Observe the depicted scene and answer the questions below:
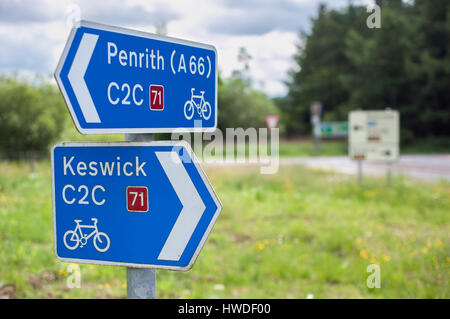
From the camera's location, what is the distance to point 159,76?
183 cm

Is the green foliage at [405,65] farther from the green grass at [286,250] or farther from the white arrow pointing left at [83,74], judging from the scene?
the white arrow pointing left at [83,74]

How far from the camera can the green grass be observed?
176 inches

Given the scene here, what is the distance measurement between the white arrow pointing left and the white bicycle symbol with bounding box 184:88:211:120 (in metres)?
0.40

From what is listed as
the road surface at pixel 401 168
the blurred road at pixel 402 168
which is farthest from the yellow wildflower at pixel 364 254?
the blurred road at pixel 402 168

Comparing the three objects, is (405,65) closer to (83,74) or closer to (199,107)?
(199,107)

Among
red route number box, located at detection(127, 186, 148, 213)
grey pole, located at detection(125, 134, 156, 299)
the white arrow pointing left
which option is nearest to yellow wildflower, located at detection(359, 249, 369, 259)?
grey pole, located at detection(125, 134, 156, 299)

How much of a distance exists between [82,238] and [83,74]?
1.99ft

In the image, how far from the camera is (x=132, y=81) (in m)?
1.74

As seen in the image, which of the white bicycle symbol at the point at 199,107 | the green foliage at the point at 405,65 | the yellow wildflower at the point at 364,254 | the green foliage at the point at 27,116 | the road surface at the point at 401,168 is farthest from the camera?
the green foliage at the point at 405,65

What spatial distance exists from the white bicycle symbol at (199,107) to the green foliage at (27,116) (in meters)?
19.0

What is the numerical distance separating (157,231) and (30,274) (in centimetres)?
342

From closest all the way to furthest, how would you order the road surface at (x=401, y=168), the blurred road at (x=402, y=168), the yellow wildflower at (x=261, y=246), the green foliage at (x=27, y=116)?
the yellow wildflower at (x=261, y=246), the road surface at (x=401, y=168), the blurred road at (x=402, y=168), the green foliage at (x=27, y=116)

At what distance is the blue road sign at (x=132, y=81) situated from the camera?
164 centimetres
